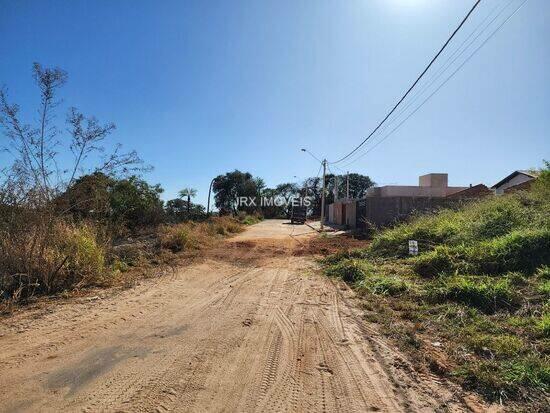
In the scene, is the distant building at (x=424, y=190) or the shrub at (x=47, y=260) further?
the distant building at (x=424, y=190)

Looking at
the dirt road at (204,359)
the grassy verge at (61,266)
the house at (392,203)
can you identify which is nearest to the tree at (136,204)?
the grassy verge at (61,266)

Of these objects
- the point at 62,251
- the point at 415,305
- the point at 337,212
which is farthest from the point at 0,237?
the point at 337,212

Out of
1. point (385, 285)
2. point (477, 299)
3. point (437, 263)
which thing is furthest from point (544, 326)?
point (437, 263)

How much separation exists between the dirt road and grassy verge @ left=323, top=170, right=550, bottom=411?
19.3 inches

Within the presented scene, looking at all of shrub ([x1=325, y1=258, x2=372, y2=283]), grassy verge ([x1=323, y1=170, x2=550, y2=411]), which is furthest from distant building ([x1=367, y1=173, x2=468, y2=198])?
shrub ([x1=325, y1=258, x2=372, y2=283])

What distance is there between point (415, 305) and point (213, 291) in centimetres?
402

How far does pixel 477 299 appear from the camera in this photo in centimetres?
636

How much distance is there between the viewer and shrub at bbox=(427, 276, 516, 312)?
6.21 metres

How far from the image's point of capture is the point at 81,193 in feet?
29.7

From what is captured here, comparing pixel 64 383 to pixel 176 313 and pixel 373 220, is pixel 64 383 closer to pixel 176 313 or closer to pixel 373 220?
pixel 176 313

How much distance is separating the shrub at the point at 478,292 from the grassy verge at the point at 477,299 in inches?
0.6

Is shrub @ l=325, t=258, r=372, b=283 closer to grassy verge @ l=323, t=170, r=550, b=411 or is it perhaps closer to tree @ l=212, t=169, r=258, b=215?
grassy verge @ l=323, t=170, r=550, b=411

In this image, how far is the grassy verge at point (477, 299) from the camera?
3.97m

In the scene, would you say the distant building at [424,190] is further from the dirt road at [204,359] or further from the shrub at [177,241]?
the dirt road at [204,359]
